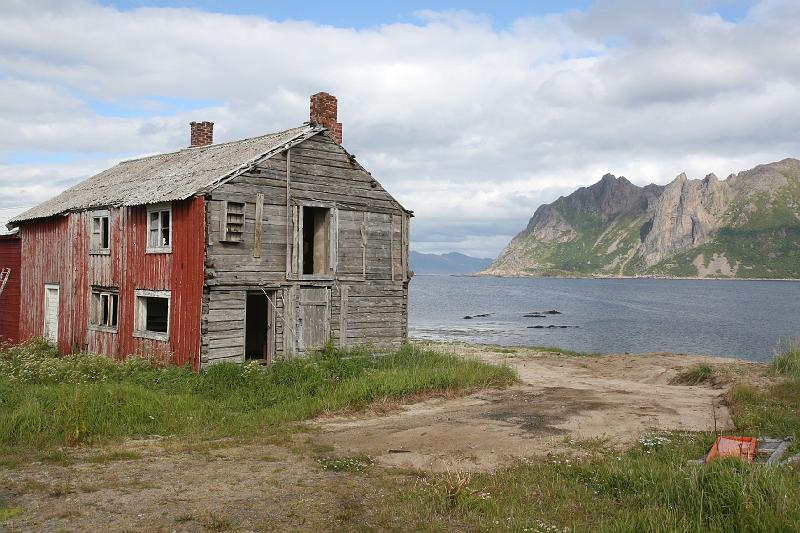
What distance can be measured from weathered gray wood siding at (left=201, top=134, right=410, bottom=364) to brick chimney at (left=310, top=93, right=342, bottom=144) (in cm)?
95

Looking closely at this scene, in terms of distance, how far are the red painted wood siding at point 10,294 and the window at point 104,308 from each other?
6566mm

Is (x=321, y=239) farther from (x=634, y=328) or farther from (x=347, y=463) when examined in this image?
(x=634, y=328)

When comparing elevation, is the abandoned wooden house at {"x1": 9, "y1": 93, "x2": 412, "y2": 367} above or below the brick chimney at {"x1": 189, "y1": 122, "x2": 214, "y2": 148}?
below

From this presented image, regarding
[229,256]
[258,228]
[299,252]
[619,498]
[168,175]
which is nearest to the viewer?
[619,498]

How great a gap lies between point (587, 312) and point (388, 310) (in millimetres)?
70497

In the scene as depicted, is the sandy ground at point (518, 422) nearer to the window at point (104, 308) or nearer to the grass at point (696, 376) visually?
the grass at point (696, 376)

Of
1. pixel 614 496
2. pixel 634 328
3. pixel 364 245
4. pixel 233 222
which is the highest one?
pixel 233 222

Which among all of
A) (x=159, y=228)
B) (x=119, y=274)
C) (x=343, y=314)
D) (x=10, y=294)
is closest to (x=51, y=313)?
(x=10, y=294)

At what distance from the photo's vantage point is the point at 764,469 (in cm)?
899

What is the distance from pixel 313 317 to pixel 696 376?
14.1 m

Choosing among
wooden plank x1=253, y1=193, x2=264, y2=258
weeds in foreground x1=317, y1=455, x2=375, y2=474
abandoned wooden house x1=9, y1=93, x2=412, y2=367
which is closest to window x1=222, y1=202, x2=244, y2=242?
abandoned wooden house x1=9, y1=93, x2=412, y2=367

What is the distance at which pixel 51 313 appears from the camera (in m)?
26.4

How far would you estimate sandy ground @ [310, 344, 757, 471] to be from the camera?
494 inches

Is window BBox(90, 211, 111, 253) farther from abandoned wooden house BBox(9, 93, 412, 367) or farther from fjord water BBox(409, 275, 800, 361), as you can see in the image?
fjord water BBox(409, 275, 800, 361)
